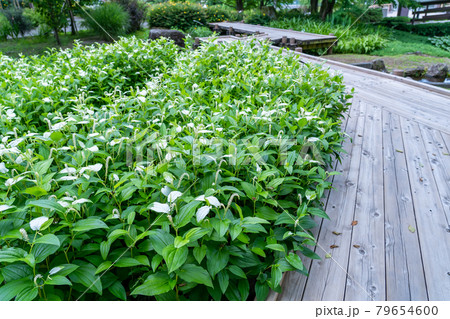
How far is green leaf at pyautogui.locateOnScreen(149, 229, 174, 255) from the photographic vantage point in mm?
1079

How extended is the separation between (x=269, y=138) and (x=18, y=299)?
1.22m

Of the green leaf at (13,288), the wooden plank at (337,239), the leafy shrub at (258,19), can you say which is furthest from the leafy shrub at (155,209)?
the leafy shrub at (258,19)

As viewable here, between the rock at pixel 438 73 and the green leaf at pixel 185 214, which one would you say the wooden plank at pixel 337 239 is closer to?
the green leaf at pixel 185 214

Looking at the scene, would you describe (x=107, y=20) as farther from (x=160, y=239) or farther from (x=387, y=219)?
(x=160, y=239)

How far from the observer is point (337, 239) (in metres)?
1.77

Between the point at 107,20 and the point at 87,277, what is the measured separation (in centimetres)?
1066

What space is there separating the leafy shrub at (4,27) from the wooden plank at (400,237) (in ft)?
38.0

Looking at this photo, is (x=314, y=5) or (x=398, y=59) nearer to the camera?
(x=398, y=59)

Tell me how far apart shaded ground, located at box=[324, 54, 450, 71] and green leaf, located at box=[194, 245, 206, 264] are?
8.66 metres

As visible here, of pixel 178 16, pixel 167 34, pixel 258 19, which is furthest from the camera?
pixel 258 19

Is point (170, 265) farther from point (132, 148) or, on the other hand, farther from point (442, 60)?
point (442, 60)

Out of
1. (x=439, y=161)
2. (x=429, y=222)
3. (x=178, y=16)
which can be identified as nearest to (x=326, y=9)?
(x=178, y=16)

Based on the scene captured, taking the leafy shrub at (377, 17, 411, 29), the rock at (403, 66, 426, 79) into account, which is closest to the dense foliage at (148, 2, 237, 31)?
the leafy shrub at (377, 17, 411, 29)

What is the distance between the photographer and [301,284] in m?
1.47
